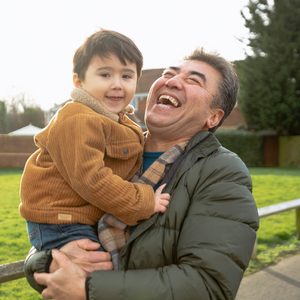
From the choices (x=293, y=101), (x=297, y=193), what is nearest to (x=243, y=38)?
(x=293, y=101)

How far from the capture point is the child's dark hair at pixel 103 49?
1.89m

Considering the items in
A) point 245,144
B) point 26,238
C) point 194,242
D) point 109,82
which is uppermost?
point 109,82

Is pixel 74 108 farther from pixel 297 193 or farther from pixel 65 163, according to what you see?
pixel 297 193

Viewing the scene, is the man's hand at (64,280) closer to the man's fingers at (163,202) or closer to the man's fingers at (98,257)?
the man's fingers at (98,257)

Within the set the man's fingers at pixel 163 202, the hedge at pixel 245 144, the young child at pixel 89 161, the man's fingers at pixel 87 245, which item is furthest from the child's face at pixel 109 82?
the hedge at pixel 245 144

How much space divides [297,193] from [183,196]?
31.5 ft

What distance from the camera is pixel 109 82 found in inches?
75.5

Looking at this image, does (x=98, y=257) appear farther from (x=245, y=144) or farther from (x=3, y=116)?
(x=3, y=116)

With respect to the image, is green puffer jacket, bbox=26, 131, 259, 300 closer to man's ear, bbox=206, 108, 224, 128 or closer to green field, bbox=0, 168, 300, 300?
man's ear, bbox=206, 108, 224, 128

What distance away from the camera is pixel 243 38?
894 inches

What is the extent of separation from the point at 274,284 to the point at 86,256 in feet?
10.7

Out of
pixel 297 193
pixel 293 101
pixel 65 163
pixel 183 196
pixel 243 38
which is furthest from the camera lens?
pixel 243 38

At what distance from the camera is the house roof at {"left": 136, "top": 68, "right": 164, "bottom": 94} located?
3242 cm

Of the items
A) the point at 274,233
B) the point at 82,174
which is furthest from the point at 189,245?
the point at 274,233
